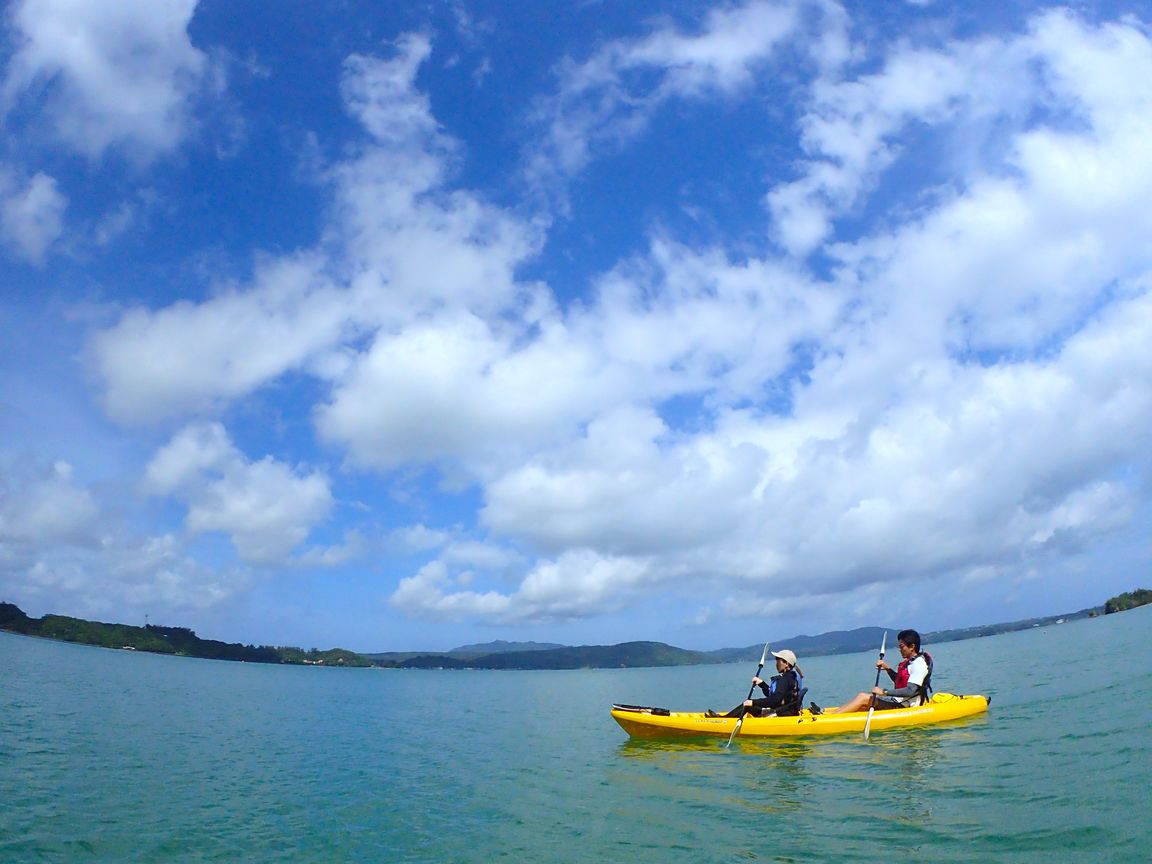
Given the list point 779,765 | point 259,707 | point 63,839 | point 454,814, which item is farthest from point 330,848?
point 259,707

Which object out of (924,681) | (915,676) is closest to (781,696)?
(915,676)

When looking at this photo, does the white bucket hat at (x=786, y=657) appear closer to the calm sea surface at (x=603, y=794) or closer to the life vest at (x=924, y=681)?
the calm sea surface at (x=603, y=794)

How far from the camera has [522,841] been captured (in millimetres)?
15109

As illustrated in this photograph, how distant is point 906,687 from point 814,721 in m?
4.27

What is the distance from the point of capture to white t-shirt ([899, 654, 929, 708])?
25766mm

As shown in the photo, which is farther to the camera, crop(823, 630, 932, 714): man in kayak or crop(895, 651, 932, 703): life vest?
crop(895, 651, 932, 703): life vest

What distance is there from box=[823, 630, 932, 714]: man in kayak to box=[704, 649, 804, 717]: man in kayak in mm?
1422

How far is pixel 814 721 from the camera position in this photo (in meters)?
24.8

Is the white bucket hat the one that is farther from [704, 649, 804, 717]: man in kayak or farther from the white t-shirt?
the white t-shirt

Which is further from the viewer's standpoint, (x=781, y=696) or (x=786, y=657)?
(x=786, y=657)

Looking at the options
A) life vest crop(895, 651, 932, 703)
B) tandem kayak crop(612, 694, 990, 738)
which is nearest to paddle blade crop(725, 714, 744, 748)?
tandem kayak crop(612, 694, 990, 738)

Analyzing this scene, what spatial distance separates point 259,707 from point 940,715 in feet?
163

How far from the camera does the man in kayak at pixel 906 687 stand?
25.5 meters

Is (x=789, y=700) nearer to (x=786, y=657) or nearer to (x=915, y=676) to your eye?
(x=786, y=657)
